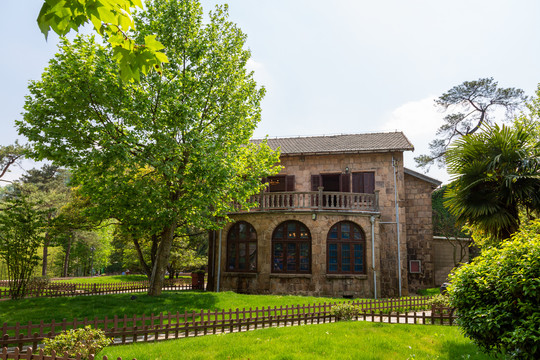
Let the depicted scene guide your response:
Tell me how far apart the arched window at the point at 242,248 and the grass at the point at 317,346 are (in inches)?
419

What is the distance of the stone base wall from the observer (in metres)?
20.7

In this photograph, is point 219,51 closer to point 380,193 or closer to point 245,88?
point 245,88

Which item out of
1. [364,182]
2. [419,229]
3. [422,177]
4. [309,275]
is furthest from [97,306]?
[422,177]

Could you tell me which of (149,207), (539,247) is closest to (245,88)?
(149,207)

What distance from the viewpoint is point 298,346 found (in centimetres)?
902

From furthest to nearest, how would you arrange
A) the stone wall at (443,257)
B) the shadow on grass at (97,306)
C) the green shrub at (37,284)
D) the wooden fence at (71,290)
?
the stone wall at (443,257), the green shrub at (37,284), the wooden fence at (71,290), the shadow on grass at (97,306)

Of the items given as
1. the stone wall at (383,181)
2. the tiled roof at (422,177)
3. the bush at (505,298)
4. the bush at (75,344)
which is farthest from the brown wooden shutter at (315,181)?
the bush at (75,344)

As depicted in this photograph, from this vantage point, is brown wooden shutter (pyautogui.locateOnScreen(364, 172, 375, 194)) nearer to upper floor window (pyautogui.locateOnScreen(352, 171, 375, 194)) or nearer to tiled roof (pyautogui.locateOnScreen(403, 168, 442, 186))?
upper floor window (pyautogui.locateOnScreen(352, 171, 375, 194))

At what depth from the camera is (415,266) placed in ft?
81.8

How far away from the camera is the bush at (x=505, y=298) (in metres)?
6.14

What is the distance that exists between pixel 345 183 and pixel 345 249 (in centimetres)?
479

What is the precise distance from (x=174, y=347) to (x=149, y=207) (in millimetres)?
6859

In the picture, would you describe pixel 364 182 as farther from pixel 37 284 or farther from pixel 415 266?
pixel 37 284

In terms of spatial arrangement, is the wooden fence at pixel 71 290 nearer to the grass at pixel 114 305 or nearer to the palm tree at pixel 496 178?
the grass at pixel 114 305
